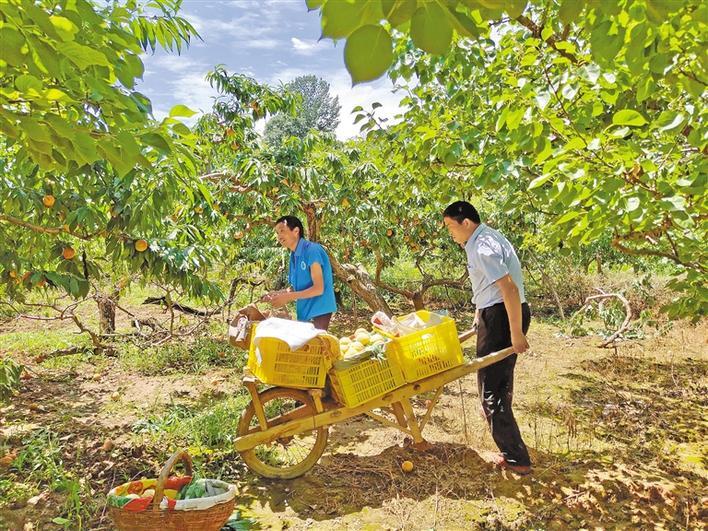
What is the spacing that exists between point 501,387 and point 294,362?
140 cm

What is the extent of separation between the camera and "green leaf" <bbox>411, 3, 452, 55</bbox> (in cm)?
67

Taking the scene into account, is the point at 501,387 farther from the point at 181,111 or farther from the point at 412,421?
the point at 181,111

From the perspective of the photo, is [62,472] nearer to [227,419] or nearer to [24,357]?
[227,419]

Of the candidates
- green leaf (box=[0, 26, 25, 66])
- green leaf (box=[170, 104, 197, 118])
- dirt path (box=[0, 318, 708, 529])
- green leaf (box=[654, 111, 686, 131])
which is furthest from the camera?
dirt path (box=[0, 318, 708, 529])

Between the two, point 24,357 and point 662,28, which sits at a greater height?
point 662,28

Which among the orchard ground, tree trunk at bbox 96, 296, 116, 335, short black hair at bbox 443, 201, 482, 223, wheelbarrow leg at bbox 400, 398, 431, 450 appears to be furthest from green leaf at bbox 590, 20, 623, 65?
tree trunk at bbox 96, 296, 116, 335

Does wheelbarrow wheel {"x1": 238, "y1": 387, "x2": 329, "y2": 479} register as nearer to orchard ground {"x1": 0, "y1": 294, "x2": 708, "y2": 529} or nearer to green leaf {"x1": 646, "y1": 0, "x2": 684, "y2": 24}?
orchard ground {"x1": 0, "y1": 294, "x2": 708, "y2": 529}

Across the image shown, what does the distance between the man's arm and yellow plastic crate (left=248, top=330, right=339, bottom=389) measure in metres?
1.09

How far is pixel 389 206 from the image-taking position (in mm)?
8289

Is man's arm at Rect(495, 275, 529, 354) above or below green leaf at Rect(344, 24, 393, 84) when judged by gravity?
below

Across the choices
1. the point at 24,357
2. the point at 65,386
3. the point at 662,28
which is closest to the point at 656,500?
the point at 662,28

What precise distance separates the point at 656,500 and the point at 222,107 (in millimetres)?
5947

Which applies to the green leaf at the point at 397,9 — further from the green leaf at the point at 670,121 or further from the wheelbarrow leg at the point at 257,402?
the wheelbarrow leg at the point at 257,402

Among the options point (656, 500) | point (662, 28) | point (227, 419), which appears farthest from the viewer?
point (227, 419)
